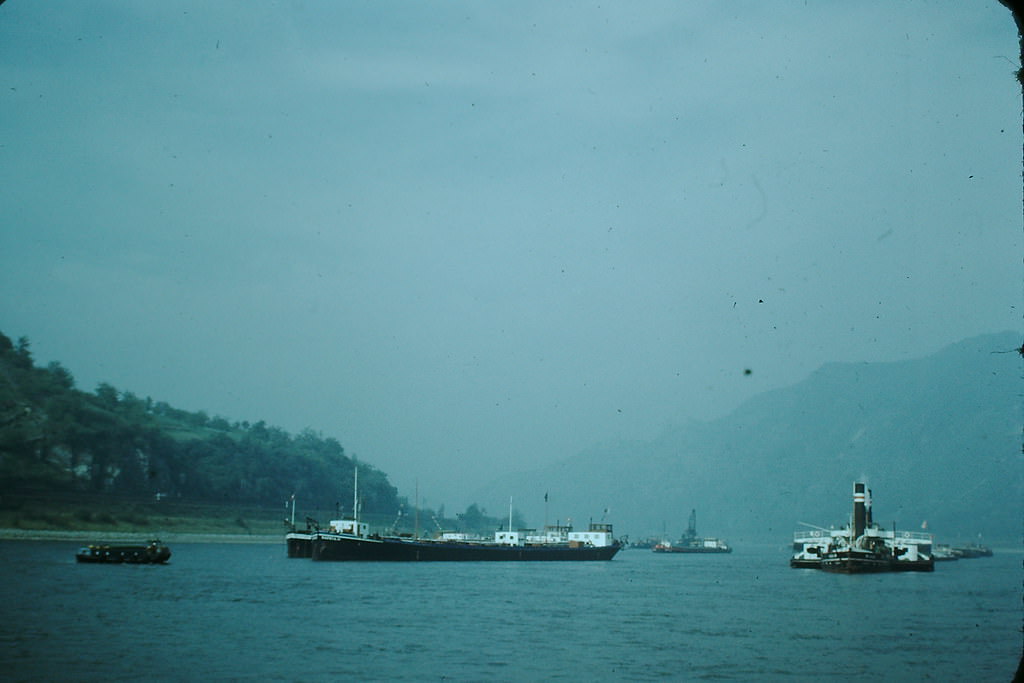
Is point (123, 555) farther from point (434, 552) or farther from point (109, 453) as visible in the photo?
point (109, 453)

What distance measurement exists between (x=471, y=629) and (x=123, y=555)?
49.5 m

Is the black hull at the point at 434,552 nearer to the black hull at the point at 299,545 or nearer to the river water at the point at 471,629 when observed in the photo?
the black hull at the point at 299,545

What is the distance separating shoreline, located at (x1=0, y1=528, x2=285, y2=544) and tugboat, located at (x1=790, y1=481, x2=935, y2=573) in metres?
76.0

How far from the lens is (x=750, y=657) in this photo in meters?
35.2

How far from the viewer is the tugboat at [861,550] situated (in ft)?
306

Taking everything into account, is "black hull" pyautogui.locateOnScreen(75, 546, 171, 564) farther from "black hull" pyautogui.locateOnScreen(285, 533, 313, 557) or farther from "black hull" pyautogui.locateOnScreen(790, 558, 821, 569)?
"black hull" pyautogui.locateOnScreen(790, 558, 821, 569)

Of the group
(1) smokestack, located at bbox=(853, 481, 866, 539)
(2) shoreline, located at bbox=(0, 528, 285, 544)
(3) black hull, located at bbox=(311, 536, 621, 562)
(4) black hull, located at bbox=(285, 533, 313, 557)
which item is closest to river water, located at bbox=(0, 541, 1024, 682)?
(3) black hull, located at bbox=(311, 536, 621, 562)

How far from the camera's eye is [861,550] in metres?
93.9

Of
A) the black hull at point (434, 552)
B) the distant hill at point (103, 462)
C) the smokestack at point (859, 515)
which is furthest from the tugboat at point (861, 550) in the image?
the distant hill at point (103, 462)

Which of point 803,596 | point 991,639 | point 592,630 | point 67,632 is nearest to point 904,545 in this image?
point 803,596

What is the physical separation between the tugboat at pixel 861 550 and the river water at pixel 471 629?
57.6 feet

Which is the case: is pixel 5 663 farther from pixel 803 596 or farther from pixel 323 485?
pixel 323 485

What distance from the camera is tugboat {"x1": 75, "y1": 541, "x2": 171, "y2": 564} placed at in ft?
261

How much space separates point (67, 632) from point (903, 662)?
2940cm
